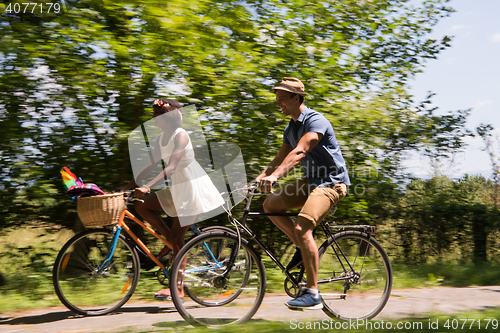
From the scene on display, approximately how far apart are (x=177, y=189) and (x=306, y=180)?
4.42 feet

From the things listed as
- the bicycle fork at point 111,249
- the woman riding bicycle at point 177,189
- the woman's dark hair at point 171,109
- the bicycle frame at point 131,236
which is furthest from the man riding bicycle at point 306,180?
the bicycle fork at point 111,249

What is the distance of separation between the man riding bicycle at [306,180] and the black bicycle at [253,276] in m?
0.19

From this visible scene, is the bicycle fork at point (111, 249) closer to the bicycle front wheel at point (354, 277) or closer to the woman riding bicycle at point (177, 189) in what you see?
the woman riding bicycle at point (177, 189)

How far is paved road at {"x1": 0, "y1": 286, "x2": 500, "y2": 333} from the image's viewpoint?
382 centimetres

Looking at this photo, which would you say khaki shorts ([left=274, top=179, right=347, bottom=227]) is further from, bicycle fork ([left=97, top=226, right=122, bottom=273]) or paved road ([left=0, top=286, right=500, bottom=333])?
bicycle fork ([left=97, top=226, right=122, bottom=273])

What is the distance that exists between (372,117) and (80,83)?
13.2 feet

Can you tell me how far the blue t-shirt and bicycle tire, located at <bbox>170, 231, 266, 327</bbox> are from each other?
0.92 meters

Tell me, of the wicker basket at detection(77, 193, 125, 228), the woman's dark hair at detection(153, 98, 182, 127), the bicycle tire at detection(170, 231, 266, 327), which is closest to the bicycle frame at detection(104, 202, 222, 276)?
the wicker basket at detection(77, 193, 125, 228)

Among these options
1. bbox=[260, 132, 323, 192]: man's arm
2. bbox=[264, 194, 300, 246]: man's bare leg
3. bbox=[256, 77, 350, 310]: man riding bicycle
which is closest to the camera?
bbox=[260, 132, 323, 192]: man's arm

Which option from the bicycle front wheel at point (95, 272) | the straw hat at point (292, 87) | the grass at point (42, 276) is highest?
the straw hat at point (292, 87)

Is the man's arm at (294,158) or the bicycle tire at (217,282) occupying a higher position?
the man's arm at (294,158)

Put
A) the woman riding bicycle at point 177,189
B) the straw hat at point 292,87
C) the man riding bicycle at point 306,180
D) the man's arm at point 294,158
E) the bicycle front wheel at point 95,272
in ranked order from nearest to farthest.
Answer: the man's arm at point 294,158, the man riding bicycle at point 306,180, the straw hat at point 292,87, the bicycle front wheel at point 95,272, the woman riding bicycle at point 177,189

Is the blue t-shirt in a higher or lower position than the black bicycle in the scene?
higher

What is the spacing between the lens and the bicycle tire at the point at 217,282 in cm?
361
